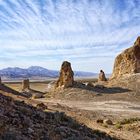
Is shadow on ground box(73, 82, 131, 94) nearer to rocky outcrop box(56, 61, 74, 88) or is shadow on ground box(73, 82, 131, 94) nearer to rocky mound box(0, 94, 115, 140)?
rocky outcrop box(56, 61, 74, 88)

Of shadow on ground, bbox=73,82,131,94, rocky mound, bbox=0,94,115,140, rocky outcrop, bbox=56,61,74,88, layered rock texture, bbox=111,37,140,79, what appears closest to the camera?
rocky mound, bbox=0,94,115,140

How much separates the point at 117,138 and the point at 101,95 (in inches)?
1491

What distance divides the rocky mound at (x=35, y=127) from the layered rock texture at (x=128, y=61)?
2007 inches

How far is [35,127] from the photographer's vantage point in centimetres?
1445

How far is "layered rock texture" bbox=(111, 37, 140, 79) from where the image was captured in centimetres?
6838

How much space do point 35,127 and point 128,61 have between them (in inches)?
2233

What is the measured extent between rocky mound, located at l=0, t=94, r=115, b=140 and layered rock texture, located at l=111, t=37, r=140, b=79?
167 ft

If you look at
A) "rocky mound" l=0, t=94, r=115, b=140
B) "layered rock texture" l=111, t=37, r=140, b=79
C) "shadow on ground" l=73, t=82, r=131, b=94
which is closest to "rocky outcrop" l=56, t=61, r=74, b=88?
"shadow on ground" l=73, t=82, r=131, b=94

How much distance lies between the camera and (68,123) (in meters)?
17.8

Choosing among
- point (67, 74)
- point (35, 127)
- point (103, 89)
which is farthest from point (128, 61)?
point (35, 127)

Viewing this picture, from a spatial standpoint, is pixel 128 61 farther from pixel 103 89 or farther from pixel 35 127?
pixel 35 127

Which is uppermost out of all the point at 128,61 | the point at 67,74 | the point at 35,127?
the point at 128,61

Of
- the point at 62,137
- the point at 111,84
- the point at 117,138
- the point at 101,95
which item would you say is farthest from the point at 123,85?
the point at 62,137

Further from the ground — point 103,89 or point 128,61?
point 128,61
